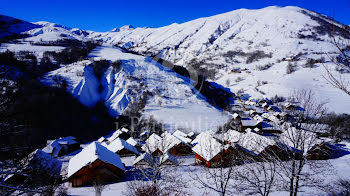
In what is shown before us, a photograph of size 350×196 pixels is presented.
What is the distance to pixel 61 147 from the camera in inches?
1319

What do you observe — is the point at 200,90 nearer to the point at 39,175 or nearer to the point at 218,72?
the point at 218,72

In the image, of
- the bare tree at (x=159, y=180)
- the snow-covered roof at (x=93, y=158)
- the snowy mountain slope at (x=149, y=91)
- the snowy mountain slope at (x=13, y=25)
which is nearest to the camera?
Answer: the bare tree at (x=159, y=180)

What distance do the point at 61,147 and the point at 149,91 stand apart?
38811mm

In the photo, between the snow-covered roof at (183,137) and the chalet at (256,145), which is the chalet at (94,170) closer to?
the chalet at (256,145)

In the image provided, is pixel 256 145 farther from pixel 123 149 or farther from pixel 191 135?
pixel 191 135

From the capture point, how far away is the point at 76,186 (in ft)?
58.4

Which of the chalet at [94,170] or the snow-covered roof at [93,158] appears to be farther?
the snow-covered roof at [93,158]

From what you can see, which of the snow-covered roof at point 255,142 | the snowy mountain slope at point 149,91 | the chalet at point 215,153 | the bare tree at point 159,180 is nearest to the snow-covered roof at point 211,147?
the chalet at point 215,153

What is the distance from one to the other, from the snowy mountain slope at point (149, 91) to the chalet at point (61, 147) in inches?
881

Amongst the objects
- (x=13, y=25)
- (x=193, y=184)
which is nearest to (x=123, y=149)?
(x=193, y=184)

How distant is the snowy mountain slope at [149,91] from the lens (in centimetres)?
5269

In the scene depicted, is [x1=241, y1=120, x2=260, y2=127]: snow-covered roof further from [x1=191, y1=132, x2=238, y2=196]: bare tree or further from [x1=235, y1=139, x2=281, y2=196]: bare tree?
[x1=235, y1=139, x2=281, y2=196]: bare tree

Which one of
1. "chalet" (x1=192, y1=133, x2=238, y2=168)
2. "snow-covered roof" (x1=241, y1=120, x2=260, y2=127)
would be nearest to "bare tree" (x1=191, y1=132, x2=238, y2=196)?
"chalet" (x1=192, y1=133, x2=238, y2=168)

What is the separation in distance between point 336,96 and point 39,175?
8688 centimetres
